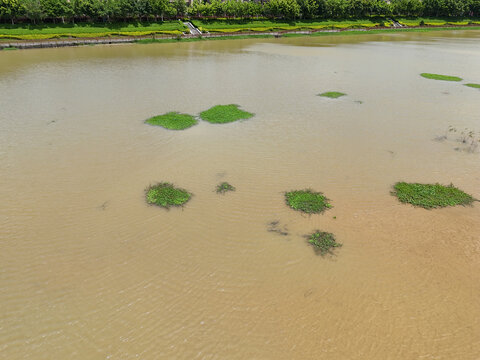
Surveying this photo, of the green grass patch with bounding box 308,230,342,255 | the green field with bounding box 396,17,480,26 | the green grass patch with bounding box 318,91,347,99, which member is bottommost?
the green grass patch with bounding box 308,230,342,255

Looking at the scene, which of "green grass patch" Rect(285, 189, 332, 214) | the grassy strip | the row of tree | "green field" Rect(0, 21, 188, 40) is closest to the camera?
"green grass patch" Rect(285, 189, 332, 214)

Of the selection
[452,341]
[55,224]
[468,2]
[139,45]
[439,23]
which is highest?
[468,2]

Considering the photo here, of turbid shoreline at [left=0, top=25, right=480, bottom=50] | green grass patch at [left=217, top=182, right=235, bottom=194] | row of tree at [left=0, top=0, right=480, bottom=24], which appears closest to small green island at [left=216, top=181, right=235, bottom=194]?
green grass patch at [left=217, top=182, right=235, bottom=194]

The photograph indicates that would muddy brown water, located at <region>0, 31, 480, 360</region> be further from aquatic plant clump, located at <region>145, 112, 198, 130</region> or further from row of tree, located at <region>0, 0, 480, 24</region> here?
row of tree, located at <region>0, 0, 480, 24</region>

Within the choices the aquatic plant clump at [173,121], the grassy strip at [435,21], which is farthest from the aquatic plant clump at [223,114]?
the grassy strip at [435,21]

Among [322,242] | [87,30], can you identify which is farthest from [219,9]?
[322,242]

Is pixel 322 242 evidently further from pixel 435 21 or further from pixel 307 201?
pixel 435 21

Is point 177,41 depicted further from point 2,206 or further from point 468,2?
point 468,2

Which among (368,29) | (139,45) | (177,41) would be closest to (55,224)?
(139,45)
